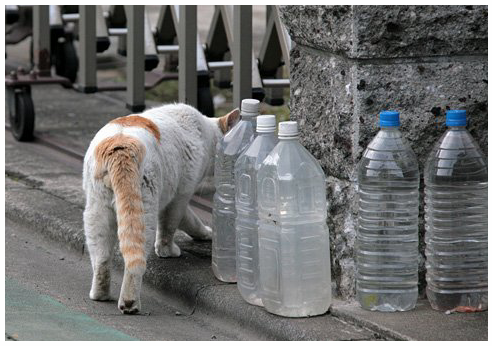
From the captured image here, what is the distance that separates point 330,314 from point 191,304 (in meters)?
0.75

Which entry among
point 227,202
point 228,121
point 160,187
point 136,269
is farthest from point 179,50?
point 136,269

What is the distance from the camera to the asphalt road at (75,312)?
4680mm

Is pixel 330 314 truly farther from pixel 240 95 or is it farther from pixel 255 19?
pixel 255 19

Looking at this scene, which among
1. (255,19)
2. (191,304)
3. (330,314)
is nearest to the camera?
(330,314)

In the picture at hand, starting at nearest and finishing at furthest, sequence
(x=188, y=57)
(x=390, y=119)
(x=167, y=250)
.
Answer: (x=390, y=119) < (x=167, y=250) < (x=188, y=57)

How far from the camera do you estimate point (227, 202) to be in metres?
5.18

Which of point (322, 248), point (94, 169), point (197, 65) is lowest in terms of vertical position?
point (322, 248)

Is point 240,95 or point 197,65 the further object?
point 197,65

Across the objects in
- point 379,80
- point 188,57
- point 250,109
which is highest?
point 188,57

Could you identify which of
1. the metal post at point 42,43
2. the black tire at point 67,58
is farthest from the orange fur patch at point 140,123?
the black tire at point 67,58

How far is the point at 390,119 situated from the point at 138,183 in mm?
1133

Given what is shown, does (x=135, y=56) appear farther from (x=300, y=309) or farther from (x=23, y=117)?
(x=300, y=309)

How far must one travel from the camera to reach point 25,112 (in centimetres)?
822

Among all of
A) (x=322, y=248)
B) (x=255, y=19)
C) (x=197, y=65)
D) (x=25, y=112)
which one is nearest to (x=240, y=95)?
(x=197, y=65)
